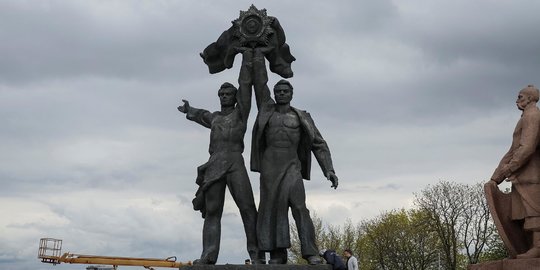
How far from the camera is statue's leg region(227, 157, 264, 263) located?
1216 centimetres

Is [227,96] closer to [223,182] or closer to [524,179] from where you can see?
[223,182]

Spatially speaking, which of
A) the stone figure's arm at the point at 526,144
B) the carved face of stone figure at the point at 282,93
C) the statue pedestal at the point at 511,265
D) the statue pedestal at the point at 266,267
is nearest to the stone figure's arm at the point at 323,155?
the carved face of stone figure at the point at 282,93

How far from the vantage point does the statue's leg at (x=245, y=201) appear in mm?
12164

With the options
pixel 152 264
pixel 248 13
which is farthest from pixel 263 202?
pixel 152 264

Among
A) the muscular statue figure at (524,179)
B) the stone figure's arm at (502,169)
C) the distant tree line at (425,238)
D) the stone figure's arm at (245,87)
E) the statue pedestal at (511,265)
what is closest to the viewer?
the statue pedestal at (511,265)

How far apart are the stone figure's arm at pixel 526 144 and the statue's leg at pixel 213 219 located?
4.36 m

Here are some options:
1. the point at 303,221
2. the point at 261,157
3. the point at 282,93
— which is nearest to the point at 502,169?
the point at 303,221

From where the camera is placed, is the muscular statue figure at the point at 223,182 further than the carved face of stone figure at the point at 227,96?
No

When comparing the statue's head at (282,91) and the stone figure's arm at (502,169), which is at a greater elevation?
the statue's head at (282,91)

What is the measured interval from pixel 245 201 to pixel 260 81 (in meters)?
1.96

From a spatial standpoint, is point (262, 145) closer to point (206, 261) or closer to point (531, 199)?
point (206, 261)

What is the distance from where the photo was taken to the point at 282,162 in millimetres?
12102

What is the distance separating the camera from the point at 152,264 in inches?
1190

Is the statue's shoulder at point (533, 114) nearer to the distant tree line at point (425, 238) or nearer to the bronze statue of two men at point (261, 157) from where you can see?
the bronze statue of two men at point (261, 157)
